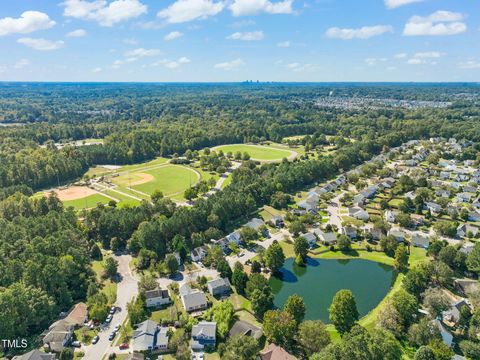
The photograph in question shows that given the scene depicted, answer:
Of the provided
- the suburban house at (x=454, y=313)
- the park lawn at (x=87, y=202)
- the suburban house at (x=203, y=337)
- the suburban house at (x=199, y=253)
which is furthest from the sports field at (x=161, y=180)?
the suburban house at (x=454, y=313)

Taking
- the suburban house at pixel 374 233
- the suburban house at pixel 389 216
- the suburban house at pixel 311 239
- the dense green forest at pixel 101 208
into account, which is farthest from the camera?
the suburban house at pixel 389 216

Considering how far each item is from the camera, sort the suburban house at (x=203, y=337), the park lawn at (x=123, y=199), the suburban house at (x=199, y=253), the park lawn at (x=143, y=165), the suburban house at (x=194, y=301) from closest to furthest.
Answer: the suburban house at (x=203, y=337)
the suburban house at (x=194, y=301)
the suburban house at (x=199, y=253)
the park lawn at (x=123, y=199)
the park lawn at (x=143, y=165)


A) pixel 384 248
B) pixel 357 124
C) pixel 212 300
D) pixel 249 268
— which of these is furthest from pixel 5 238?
pixel 357 124

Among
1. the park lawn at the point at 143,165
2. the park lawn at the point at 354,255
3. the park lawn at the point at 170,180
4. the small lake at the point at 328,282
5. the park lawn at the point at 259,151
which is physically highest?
the park lawn at the point at 259,151

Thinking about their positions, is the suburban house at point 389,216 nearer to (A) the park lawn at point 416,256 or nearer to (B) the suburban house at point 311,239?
(A) the park lawn at point 416,256

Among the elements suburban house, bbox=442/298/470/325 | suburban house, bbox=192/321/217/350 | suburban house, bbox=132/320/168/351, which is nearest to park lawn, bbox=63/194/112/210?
suburban house, bbox=132/320/168/351

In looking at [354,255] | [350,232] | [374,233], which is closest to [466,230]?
[374,233]
